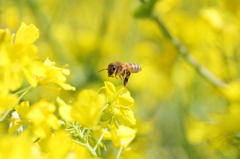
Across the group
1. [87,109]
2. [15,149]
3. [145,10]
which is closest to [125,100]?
[87,109]

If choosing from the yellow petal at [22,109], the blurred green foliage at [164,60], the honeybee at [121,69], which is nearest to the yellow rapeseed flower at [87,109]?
the yellow petal at [22,109]

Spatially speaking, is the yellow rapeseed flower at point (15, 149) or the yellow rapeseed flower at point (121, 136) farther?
the yellow rapeseed flower at point (121, 136)

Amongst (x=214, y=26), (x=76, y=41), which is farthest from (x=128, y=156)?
(x=76, y=41)

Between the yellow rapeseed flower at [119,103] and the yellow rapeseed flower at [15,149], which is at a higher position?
the yellow rapeseed flower at [15,149]

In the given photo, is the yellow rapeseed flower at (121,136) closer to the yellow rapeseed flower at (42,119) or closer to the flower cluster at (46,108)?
the flower cluster at (46,108)

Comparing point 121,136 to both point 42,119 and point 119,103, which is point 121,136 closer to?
point 119,103

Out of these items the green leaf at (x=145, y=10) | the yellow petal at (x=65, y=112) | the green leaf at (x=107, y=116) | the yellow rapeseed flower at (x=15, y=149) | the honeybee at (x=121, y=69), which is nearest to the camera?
the yellow rapeseed flower at (x=15, y=149)

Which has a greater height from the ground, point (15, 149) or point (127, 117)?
point (15, 149)

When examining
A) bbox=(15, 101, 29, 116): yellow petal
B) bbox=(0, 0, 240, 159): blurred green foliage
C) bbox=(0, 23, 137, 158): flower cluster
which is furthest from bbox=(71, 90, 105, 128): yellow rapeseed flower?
bbox=(0, 0, 240, 159): blurred green foliage
